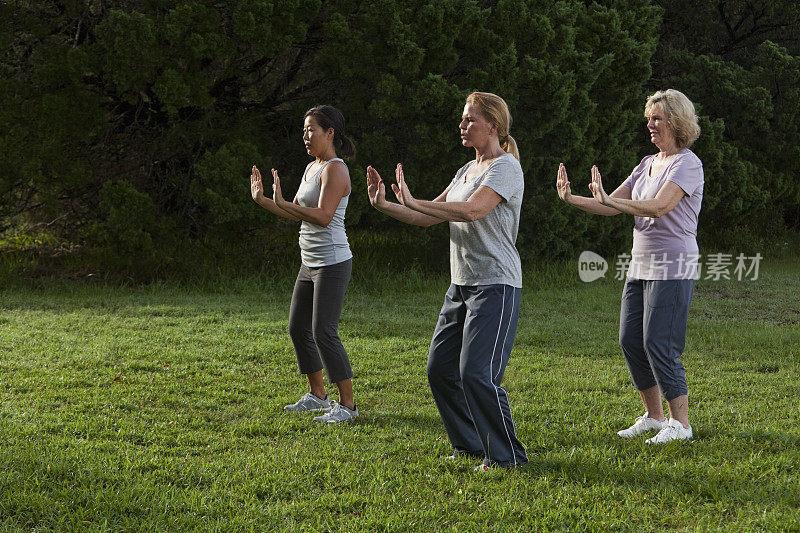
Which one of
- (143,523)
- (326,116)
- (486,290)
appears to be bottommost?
(143,523)

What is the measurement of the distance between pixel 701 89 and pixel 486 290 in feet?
41.8

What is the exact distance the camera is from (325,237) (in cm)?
542

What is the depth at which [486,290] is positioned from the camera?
4.26 m

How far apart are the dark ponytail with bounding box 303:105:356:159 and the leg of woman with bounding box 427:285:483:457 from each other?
1386 mm

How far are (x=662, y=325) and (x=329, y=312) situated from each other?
2033 mm

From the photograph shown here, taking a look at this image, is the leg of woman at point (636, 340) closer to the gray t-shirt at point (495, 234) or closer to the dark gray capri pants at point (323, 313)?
the gray t-shirt at point (495, 234)

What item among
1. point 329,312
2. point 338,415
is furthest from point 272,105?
point 338,415

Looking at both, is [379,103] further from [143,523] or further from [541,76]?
[143,523]

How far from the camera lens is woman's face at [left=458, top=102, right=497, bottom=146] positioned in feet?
14.1

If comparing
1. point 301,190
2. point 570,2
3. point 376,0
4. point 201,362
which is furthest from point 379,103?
point 301,190

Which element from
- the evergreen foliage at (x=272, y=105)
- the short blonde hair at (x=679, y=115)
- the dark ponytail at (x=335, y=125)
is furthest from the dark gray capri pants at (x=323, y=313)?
the evergreen foliage at (x=272, y=105)

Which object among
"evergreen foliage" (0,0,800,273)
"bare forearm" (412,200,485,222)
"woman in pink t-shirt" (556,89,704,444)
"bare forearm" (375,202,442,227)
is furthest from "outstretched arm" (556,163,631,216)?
"evergreen foliage" (0,0,800,273)

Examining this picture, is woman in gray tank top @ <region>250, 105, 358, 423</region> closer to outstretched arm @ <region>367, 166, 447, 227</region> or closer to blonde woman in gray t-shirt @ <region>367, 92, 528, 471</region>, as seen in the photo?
outstretched arm @ <region>367, 166, 447, 227</region>

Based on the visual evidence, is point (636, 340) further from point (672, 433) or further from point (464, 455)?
point (464, 455)
